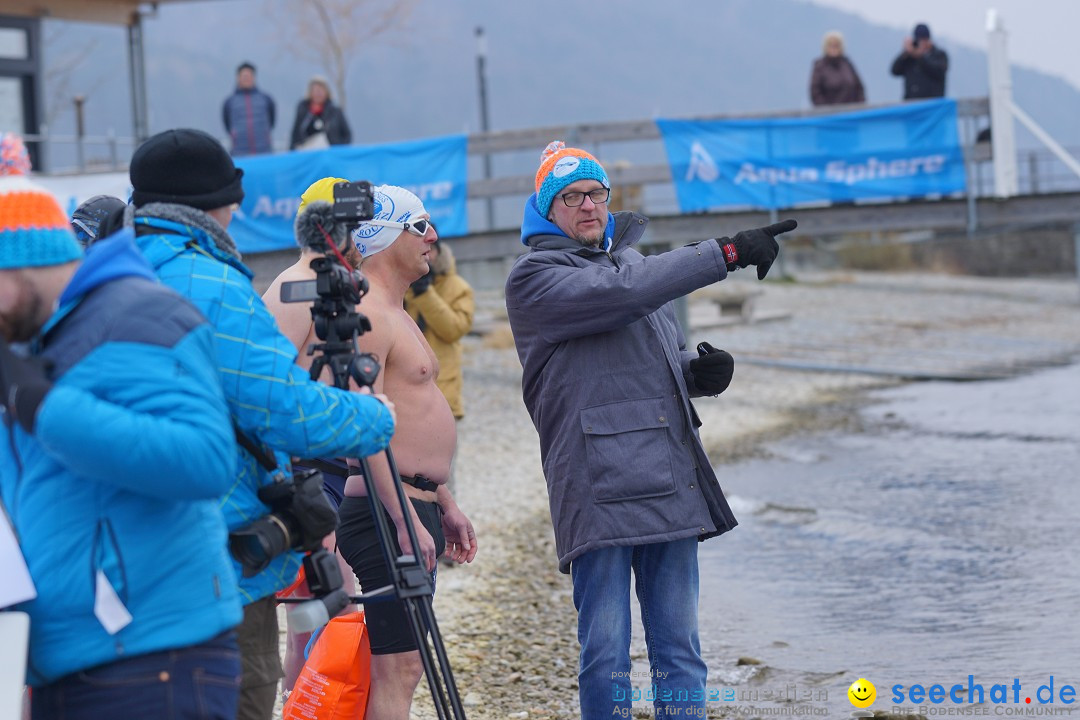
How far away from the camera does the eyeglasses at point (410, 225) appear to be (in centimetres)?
448

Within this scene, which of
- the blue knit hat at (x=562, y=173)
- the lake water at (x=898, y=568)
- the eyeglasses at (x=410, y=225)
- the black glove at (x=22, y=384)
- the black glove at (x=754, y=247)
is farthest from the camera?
the lake water at (x=898, y=568)

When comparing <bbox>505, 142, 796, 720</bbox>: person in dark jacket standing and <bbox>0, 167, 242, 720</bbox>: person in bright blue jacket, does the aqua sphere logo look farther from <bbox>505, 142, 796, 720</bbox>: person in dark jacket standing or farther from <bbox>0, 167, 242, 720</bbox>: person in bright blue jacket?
<bbox>0, 167, 242, 720</bbox>: person in bright blue jacket

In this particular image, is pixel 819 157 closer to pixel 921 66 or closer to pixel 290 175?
pixel 921 66

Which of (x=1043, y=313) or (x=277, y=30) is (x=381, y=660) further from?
(x=277, y=30)

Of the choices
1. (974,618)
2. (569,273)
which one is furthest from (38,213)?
(974,618)

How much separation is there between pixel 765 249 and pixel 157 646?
7.19 feet

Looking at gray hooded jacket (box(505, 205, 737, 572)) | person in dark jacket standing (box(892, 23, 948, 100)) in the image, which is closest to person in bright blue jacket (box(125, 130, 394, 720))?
gray hooded jacket (box(505, 205, 737, 572))

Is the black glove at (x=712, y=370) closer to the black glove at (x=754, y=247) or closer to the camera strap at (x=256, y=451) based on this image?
the black glove at (x=754, y=247)

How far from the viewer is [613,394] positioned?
425cm

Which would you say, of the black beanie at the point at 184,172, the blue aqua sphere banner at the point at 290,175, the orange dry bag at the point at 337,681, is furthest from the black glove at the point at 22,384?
the blue aqua sphere banner at the point at 290,175

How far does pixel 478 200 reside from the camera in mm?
16172

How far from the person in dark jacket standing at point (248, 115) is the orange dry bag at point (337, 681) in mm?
13997

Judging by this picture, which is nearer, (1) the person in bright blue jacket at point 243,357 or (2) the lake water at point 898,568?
(1) the person in bright blue jacket at point 243,357

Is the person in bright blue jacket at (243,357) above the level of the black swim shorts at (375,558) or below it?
above
